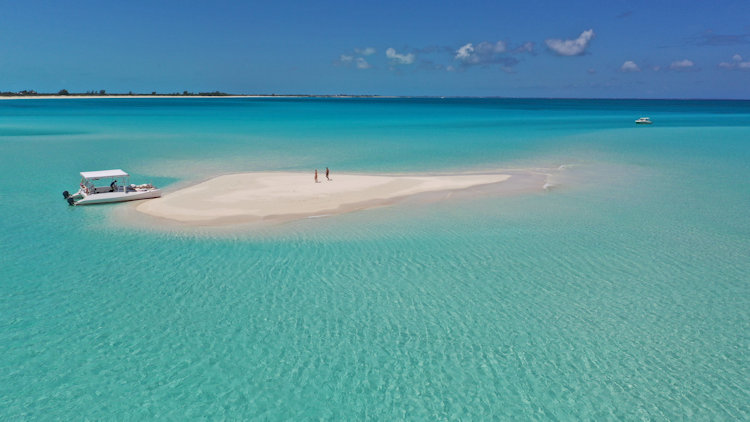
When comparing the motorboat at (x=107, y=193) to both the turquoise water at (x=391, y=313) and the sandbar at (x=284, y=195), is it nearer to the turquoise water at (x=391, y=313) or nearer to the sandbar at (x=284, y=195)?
the sandbar at (x=284, y=195)

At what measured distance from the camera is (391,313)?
687 inches

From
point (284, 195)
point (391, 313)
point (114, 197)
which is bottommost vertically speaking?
point (391, 313)

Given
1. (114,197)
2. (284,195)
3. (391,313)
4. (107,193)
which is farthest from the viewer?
(284,195)

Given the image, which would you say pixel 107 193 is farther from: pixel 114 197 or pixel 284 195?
pixel 284 195

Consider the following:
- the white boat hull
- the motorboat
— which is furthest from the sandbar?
the motorboat

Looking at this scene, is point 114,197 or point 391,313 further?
point 114,197

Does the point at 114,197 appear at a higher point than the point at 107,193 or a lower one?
lower

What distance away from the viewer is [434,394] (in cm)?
1323

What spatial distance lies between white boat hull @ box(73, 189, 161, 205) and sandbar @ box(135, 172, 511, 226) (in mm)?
799

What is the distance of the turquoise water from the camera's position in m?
13.1

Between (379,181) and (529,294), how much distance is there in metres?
22.4

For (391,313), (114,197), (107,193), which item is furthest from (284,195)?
(391,313)

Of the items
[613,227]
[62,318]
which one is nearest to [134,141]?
[62,318]

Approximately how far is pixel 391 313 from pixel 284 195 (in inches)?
740
